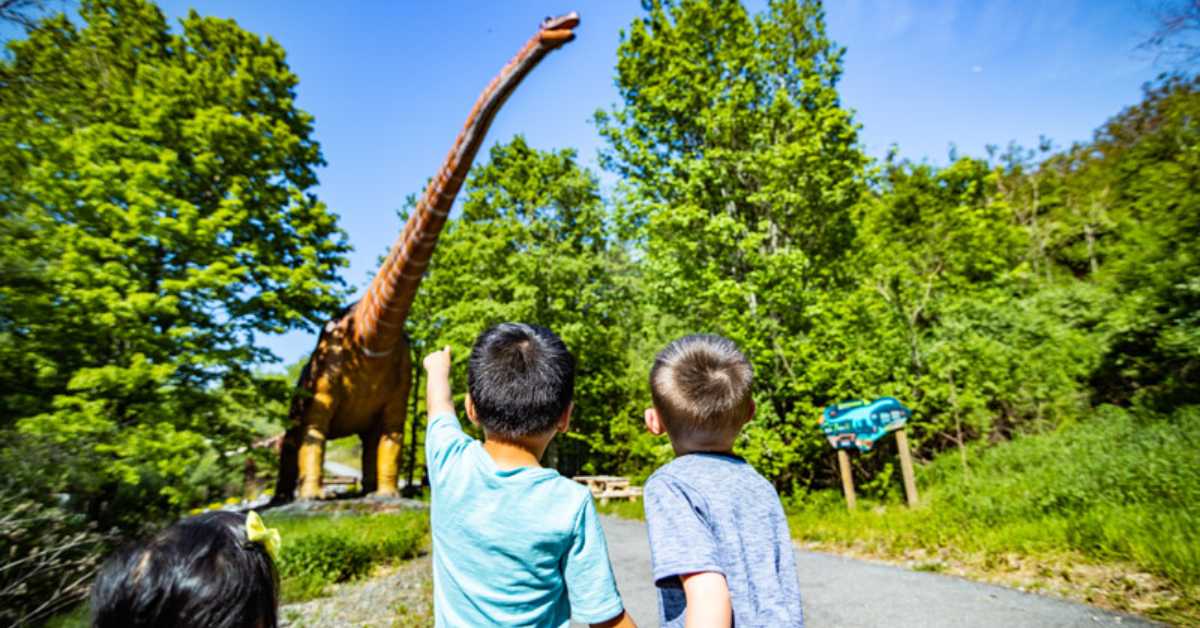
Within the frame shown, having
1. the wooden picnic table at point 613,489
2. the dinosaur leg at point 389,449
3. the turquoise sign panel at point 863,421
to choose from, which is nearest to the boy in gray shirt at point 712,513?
the turquoise sign panel at point 863,421

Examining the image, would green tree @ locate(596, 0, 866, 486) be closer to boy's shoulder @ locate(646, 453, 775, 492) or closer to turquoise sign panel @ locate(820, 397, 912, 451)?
turquoise sign panel @ locate(820, 397, 912, 451)

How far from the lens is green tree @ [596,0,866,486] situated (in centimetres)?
918

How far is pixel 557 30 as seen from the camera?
233 inches

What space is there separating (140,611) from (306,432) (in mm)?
8877

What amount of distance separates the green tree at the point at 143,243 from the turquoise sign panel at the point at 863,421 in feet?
28.1

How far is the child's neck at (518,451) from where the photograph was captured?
4.88ft

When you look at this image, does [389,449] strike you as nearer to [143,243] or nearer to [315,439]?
[315,439]

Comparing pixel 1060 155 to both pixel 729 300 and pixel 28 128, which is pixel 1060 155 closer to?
pixel 729 300

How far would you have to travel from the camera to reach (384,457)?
9.71 metres

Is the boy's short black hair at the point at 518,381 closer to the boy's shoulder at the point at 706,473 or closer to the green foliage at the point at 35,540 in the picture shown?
the boy's shoulder at the point at 706,473

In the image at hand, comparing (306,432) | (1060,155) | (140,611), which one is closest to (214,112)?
(306,432)

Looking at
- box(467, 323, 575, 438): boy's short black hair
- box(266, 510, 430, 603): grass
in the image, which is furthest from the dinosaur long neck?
box(467, 323, 575, 438): boy's short black hair

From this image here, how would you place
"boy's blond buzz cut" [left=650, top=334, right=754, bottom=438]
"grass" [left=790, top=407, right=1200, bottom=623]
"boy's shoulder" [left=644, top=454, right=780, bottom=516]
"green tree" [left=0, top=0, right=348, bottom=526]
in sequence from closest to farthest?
"boy's shoulder" [left=644, top=454, right=780, bottom=516] → "boy's blond buzz cut" [left=650, top=334, right=754, bottom=438] → "grass" [left=790, top=407, right=1200, bottom=623] → "green tree" [left=0, top=0, right=348, bottom=526]

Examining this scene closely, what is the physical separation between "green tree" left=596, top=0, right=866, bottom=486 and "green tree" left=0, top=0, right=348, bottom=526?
20.8 feet
